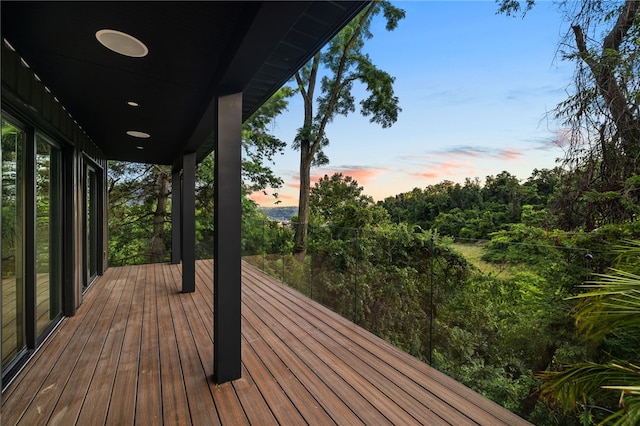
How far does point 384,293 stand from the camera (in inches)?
157

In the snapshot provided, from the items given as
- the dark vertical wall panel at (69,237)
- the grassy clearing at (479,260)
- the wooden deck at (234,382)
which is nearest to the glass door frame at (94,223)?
the dark vertical wall panel at (69,237)

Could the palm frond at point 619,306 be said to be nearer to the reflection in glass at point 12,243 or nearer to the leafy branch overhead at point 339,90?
the reflection in glass at point 12,243

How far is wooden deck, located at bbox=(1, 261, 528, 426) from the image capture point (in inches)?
73.5

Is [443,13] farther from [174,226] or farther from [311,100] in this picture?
[174,226]

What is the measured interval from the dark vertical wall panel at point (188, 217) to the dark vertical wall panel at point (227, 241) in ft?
8.07

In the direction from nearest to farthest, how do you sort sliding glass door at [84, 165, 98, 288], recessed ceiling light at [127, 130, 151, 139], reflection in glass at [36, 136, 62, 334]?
reflection in glass at [36, 136, 62, 334], recessed ceiling light at [127, 130, 151, 139], sliding glass door at [84, 165, 98, 288]

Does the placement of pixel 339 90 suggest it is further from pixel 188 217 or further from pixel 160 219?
pixel 160 219

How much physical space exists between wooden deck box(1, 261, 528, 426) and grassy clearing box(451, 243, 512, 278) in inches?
40.1

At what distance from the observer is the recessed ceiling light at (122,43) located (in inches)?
66.4

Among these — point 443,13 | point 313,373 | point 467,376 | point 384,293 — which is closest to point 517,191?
point 443,13

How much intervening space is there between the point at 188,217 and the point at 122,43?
3.11 metres

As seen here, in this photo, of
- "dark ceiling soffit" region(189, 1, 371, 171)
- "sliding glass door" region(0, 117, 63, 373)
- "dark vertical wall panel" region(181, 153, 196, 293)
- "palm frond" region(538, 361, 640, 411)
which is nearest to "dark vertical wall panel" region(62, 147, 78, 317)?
"sliding glass door" region(0, 117, 63, 373)

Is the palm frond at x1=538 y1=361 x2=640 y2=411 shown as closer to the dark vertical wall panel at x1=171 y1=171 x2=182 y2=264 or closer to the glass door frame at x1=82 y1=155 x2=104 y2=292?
the glass door frame at x1=82 y1=155 x2=104 y2=292

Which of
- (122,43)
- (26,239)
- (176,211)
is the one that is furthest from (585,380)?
(176,211)
